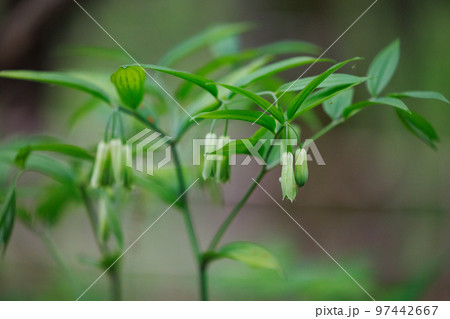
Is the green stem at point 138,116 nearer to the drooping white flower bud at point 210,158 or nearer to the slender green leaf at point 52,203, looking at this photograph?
the drooping white flower bud at point 210,158

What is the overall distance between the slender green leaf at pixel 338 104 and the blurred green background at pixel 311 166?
1496 mm

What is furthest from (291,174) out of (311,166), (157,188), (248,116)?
(311,166)

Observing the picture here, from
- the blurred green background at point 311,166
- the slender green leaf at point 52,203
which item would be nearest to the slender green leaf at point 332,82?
the slender green leaf at point 52,203

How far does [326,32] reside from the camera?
8.89 feet

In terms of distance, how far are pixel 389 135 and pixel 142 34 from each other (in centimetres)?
171

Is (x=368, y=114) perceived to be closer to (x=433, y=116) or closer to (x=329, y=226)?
(x=433, y=116)

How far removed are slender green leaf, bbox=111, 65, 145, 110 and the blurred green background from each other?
1.51 metres

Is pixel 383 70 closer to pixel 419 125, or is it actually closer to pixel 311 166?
pixel 419 125

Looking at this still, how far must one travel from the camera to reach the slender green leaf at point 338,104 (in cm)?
78

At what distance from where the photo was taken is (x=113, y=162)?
754mm
